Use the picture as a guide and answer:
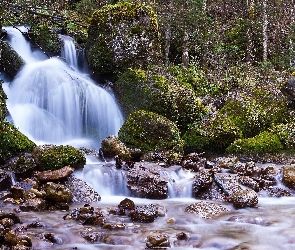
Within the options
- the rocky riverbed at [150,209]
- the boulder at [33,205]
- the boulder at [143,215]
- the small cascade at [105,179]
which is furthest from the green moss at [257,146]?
the boulder at [33,205]

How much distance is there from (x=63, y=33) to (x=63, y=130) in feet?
19.1

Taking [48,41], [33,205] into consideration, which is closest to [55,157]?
[33,205]

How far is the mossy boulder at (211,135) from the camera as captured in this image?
450 inches

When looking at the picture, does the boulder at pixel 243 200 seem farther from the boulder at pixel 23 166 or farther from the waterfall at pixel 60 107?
the waterfall at pixel 60 107

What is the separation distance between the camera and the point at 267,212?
6551 mm

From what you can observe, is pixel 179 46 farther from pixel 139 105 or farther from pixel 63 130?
pixel 63 130

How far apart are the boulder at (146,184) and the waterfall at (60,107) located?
3.84 m

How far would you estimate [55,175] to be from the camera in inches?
285

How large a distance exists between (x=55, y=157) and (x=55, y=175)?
67cm

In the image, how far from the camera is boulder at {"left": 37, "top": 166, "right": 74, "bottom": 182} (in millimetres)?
7176

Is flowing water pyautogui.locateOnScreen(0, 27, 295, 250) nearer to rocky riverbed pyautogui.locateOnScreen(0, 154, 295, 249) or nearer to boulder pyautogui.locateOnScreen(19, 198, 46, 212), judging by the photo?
rocky riverbed pyautogui.locateOnScreen(0, 154, 295, 249)

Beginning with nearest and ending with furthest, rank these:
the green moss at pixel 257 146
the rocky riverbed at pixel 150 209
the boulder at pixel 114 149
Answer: the rocky riverbed at pixel 150 209 < the boulder at pixel 114 149 < the green moss at pixel 257 146

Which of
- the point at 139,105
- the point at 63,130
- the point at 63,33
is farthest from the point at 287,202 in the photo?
the point at 63,33

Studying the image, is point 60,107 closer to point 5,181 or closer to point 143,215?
point 5,181
